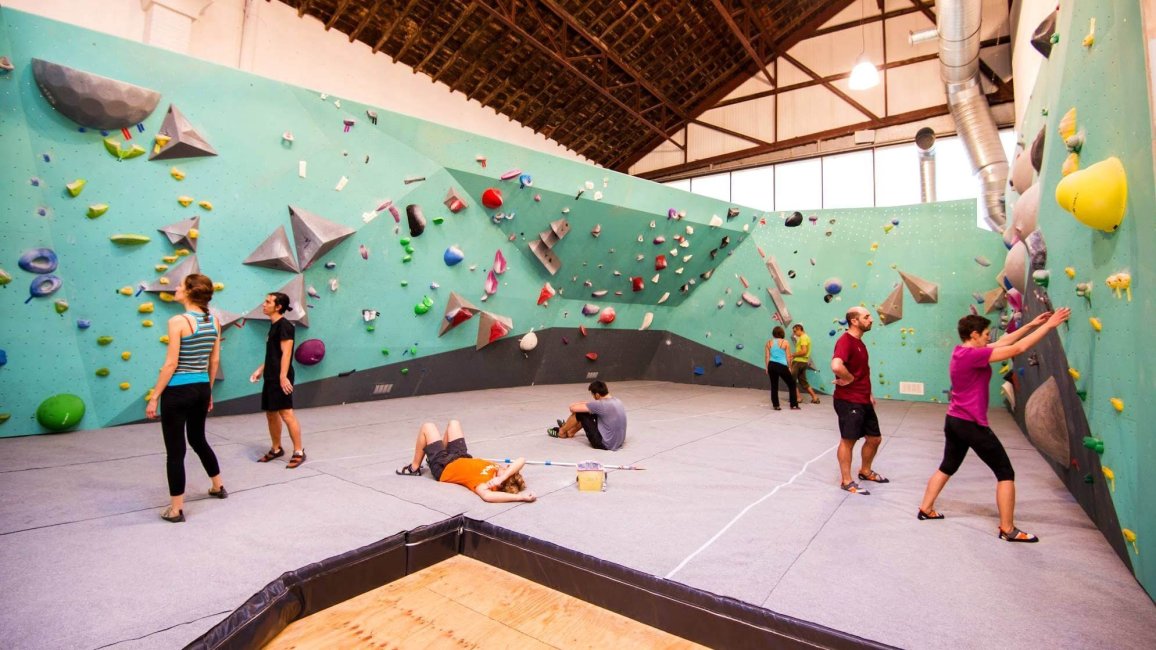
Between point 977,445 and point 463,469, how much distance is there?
8.69 ft

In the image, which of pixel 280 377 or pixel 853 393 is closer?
pixel 853 393

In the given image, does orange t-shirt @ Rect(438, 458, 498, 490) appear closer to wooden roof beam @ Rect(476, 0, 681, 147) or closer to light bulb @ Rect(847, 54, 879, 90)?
light bulb @ Rect(847, 54, 879, 90)

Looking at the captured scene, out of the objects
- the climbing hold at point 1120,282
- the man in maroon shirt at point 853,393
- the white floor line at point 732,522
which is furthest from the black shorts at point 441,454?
the climbing hold at point 1120,282

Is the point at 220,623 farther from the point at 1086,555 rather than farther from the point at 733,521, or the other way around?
the point at 1086,555

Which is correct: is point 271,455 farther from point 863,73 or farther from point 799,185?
point 799,185

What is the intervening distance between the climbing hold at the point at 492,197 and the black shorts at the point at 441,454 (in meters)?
4.08

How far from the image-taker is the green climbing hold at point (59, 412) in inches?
162

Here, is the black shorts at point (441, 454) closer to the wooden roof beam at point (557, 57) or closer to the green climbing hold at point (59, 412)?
the green climbing hold at point (59, 412)

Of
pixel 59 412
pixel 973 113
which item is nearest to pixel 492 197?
pixel 59 412

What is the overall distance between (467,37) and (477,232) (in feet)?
16.0

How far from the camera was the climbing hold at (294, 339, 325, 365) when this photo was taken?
→ 569cm

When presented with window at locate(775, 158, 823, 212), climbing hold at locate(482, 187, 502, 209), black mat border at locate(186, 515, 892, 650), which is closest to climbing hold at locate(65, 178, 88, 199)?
climbing hold at locate(482, 187, 502, 209)

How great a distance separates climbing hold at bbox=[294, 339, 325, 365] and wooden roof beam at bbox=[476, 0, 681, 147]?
20.5 ft

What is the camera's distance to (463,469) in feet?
10.4
